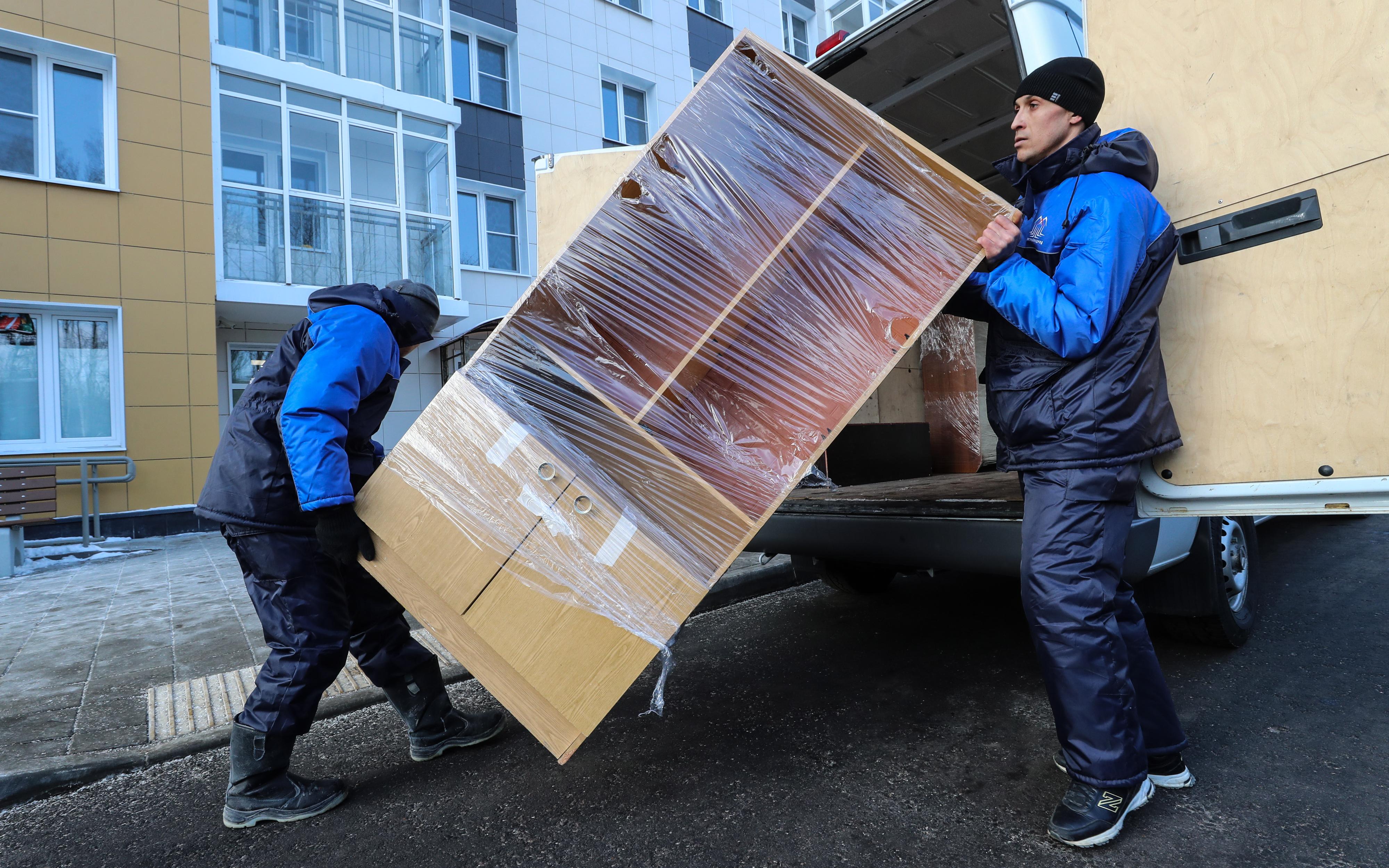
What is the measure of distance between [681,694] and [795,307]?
165 cm

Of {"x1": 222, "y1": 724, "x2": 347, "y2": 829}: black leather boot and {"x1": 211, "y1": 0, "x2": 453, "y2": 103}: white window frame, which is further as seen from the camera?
{"x1": 211, "y1": 0, "x2": 453, "y2": 103}: white window frame

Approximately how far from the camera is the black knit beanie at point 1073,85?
2.07 metres

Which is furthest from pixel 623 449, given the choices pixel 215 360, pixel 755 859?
pixel 215 360

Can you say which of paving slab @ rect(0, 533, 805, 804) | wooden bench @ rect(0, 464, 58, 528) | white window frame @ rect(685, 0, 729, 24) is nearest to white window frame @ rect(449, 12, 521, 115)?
white window frame @ rect(685, 0, 729, 24)

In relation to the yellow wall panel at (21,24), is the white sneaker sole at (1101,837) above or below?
below

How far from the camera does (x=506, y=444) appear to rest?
6.75 feet

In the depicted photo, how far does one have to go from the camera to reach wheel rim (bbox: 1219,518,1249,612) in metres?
3.07

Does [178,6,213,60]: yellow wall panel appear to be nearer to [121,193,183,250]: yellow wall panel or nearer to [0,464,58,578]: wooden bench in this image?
[121,193,183,250]: yellow wall panel

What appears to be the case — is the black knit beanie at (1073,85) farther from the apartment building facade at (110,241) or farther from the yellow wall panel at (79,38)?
the yellow wall panel at (79,38)

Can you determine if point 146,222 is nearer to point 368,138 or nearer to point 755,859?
point 368,138

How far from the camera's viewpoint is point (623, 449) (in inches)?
85.8

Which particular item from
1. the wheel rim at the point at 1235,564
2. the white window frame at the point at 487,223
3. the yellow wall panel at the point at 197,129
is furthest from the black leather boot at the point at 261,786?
the white window frame at the point at 487,223

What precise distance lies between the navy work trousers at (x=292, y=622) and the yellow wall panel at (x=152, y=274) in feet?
25.7

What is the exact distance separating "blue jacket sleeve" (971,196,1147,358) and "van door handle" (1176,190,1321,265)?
8.2 inches
